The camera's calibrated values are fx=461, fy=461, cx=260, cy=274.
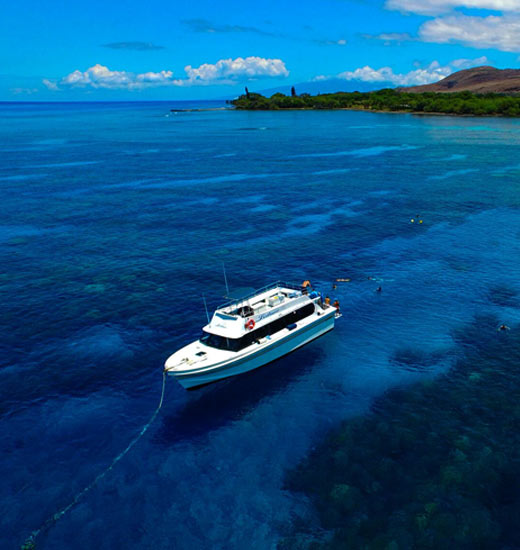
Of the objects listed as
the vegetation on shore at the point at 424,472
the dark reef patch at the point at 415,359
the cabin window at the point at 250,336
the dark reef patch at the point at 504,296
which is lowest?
the dark reef patch at the point at 504,296

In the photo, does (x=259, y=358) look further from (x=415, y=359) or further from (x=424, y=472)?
(x=424, y=472)

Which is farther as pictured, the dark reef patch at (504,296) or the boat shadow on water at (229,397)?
the dark reef patch at (504,296)

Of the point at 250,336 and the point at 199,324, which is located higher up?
the point at 250,336

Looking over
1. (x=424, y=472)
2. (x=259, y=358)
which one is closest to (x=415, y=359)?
(x=424, y=472)

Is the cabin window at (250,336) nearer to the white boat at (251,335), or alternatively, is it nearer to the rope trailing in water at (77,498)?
the white boat at (251,335)

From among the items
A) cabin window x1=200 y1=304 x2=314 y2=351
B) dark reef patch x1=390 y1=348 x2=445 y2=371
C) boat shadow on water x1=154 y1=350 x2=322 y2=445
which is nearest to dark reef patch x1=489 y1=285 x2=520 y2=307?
dark reef patch x1=390 y1=348 x2=445 y2=371

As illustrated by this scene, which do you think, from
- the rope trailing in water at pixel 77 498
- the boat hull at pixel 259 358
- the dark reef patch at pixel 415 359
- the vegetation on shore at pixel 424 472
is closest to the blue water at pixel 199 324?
the dark reef patch at pixel 415 359

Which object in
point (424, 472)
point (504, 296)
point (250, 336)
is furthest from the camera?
point (504, 296)
